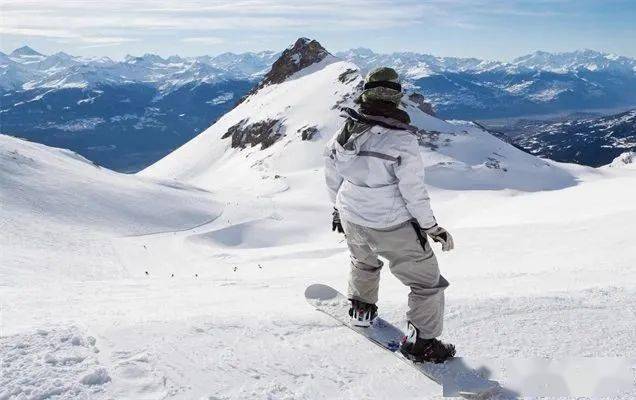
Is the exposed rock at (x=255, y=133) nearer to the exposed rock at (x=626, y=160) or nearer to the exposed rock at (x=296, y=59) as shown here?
the exposed rock at (x=296, y=59)

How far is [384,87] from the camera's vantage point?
4836 millimetres

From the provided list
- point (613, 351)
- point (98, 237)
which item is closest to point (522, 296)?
point (613, 351)

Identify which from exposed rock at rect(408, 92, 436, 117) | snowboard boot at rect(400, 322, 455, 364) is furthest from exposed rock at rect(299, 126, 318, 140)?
snowboard boot at rect(400, 322, 455, 364)

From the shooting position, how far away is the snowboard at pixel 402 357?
167 inches

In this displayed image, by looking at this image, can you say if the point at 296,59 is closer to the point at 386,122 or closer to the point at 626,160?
the point at 626,160

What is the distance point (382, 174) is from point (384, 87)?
32.0 inches

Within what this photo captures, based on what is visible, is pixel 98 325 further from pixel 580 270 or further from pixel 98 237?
pixel 98 237

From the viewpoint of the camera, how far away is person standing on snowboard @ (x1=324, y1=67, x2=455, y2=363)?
4.72 m

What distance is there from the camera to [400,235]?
488 cm

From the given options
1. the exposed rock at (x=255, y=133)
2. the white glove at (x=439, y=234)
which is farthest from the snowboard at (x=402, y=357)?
the exposed rock at (x=255, y=133)

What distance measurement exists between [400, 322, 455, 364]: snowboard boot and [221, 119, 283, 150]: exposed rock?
238 ft

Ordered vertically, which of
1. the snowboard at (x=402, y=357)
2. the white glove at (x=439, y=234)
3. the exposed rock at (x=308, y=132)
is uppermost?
the white glove at (x=439, y=234)

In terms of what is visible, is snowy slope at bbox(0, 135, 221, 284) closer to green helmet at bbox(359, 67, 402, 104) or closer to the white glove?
green helmet at bbox(359, 67, 402, 104)

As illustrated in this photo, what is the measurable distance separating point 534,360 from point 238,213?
95.5 ft
